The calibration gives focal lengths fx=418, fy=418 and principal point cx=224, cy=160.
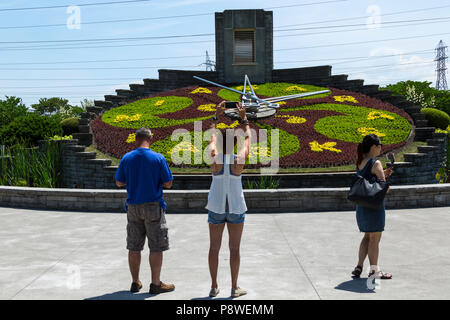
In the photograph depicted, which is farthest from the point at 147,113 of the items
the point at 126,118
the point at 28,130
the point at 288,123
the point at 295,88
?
the point at 295,88

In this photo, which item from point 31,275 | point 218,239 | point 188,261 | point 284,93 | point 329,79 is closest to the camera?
point 218,239

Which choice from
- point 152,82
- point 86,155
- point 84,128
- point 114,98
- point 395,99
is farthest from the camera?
point 152,82

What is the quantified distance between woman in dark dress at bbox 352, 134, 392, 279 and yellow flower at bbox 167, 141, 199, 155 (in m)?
8.83

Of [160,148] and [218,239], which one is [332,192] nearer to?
[218,239]

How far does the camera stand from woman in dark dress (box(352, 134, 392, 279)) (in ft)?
16.6

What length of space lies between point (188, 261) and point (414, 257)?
3241mm

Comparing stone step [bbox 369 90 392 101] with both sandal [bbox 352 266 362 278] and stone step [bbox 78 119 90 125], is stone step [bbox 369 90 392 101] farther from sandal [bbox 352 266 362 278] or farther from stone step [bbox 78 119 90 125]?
sandal [bbox 352 266 362 278]

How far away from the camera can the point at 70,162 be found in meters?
13.5

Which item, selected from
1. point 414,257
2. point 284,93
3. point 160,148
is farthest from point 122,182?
point 284,93

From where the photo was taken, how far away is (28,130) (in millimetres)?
18594

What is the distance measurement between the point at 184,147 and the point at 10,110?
174ft

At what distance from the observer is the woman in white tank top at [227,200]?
4465 millimetres

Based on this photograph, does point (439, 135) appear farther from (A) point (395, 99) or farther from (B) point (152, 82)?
(B) point (152, 82)

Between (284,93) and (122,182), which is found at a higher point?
(284,93)
